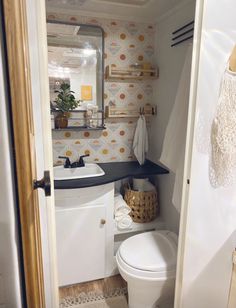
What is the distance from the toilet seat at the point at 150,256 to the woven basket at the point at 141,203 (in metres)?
0.29

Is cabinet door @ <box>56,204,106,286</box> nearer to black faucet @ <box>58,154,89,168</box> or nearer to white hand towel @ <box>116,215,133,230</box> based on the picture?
→ white hand towel @ <box>116,215,133,230</box>

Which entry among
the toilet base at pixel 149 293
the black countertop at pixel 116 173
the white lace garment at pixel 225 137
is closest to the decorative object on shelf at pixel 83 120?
the black countertop at pixel 116 173

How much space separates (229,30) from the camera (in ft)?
3.89

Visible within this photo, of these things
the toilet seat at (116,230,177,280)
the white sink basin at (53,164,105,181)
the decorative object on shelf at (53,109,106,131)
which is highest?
the decorative object on shelf at (53,109,106,131)

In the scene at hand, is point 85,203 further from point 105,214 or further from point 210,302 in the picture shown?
point 210,302

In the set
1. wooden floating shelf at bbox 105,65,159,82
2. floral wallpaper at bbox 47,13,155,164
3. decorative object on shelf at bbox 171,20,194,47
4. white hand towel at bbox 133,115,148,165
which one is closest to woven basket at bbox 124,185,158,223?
white hand towel at bbox 133,115,148,165

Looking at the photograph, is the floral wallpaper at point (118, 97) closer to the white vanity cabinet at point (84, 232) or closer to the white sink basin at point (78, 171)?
the white sink basin at point (78, 171)

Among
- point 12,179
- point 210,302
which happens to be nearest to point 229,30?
point 12,179

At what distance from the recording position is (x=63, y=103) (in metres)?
2.02

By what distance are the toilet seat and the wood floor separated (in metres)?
0.47

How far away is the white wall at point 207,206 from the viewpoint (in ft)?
3.85

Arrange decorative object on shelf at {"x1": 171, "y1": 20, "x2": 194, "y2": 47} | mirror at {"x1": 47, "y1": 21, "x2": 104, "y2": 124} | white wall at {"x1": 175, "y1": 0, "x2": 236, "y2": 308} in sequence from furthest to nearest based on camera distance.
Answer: mirror at {"x1": 47, "y1": 21, "x2": 104, "y2": 124}
decorative object on shelf at {"x1": 171, "y1": 20, "x2": 194, "y2": 47}
white wall at {"x1": 175, "y1": 0, "x2": 236, "y2": 308}

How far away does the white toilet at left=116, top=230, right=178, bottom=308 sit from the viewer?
151 cm

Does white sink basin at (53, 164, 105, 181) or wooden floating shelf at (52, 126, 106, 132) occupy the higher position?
wooden floating shelf at (52, 126, 106, 132)
